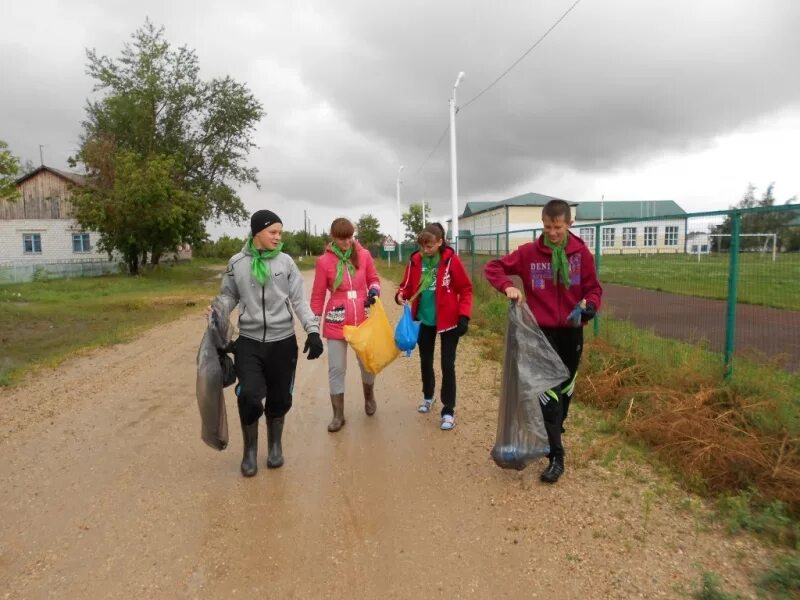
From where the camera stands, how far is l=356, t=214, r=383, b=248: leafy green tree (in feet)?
243

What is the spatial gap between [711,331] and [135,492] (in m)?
5.50

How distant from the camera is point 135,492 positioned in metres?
3.69

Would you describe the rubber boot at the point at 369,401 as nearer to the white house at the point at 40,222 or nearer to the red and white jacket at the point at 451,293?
the red and white jacket at the point at 451,293

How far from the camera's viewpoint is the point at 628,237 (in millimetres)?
7301

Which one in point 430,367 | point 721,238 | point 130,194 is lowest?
point 430,367

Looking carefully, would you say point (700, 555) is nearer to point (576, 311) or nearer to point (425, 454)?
point (576, 311)

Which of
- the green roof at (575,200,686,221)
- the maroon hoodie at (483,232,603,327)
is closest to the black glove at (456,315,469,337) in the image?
the maroon hoodie at (483,232,603,327)

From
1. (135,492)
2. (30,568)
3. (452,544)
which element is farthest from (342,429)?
(30,568)

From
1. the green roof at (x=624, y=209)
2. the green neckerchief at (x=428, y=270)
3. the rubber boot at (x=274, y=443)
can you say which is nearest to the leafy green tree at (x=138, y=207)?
the green neckerchief at (x=428, y=270)

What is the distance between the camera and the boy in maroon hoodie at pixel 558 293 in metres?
3.70

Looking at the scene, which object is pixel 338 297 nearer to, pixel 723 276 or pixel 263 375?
pixel 263 375

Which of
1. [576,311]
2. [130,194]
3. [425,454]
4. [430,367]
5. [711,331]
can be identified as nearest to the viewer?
[576,311]

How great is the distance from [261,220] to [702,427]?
11.5 feet

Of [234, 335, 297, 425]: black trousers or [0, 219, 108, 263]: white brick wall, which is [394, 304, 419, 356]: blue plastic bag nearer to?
[234, 335, 297, 425]: black trousers
